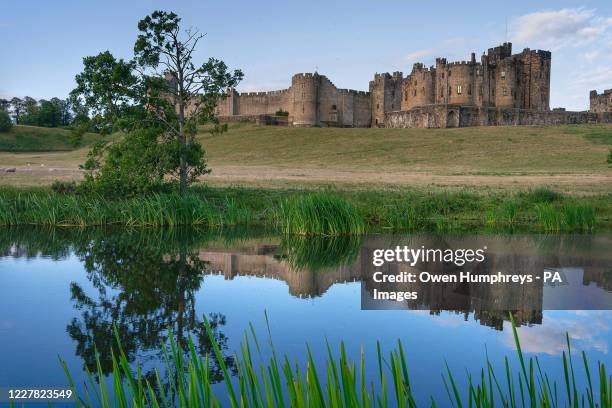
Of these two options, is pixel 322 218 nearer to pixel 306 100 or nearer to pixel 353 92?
pixel 306 100


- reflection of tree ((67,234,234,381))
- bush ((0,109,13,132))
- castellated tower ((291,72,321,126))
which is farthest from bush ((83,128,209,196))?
bush ((0,109,13,132))

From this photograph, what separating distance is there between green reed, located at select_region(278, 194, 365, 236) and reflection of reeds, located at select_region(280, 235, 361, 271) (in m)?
0.18

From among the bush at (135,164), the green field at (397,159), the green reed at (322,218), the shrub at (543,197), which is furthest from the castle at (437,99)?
the green reed at (322,218)

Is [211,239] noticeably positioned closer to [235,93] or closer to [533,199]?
[533,199]

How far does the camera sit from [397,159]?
34750mm

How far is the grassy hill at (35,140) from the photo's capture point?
51.4m

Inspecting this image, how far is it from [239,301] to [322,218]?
503 centimetres

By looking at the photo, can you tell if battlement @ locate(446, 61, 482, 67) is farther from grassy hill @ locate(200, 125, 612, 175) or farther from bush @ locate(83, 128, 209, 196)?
bush @ locate(83, 128, 209, 196)

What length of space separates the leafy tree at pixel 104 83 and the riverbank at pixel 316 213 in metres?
2.20

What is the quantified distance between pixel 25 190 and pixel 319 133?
3034 cm

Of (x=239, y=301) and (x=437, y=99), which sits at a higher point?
(x=437, y=99)

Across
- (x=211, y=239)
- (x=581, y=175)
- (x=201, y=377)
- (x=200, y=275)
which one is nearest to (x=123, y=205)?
(x=211, y=239)

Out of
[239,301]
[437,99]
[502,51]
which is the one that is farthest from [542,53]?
[239,301]

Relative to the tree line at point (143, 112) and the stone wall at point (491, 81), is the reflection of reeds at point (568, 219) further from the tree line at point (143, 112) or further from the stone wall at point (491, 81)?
the stone wall at point (491, 81)
